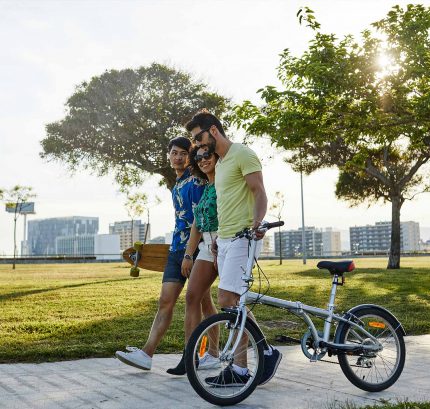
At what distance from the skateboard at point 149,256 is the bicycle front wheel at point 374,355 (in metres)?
1.91

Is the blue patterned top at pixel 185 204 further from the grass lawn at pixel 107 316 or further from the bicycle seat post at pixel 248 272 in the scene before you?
the grass lawn at pixel 107 316

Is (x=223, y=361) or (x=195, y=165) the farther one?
(x=195, y=165)

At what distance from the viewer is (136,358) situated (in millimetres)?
A: 5211

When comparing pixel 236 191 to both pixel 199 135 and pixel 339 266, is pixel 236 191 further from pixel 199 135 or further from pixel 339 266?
pixel 339 266

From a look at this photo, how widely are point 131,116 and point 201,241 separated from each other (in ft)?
76.0

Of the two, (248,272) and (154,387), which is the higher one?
(248,272)

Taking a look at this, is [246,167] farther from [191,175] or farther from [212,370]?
[212,370]

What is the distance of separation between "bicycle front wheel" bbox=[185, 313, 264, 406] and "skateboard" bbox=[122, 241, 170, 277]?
1.56 meters

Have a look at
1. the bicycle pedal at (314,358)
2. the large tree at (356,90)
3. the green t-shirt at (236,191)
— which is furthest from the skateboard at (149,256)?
the large tree at (356,90)

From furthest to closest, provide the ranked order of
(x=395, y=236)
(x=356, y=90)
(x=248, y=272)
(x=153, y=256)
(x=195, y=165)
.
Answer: (x=395, y=236) < (x=356, y=90) < (x=153, y=256) < (x=195, y=165) < (x=248, y=272)

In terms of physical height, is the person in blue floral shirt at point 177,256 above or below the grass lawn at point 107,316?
above

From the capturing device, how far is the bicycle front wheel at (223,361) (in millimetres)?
4172

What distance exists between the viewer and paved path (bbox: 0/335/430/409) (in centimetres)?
425

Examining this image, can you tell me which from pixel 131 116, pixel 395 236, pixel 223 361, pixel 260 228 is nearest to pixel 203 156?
pixel 260 228
